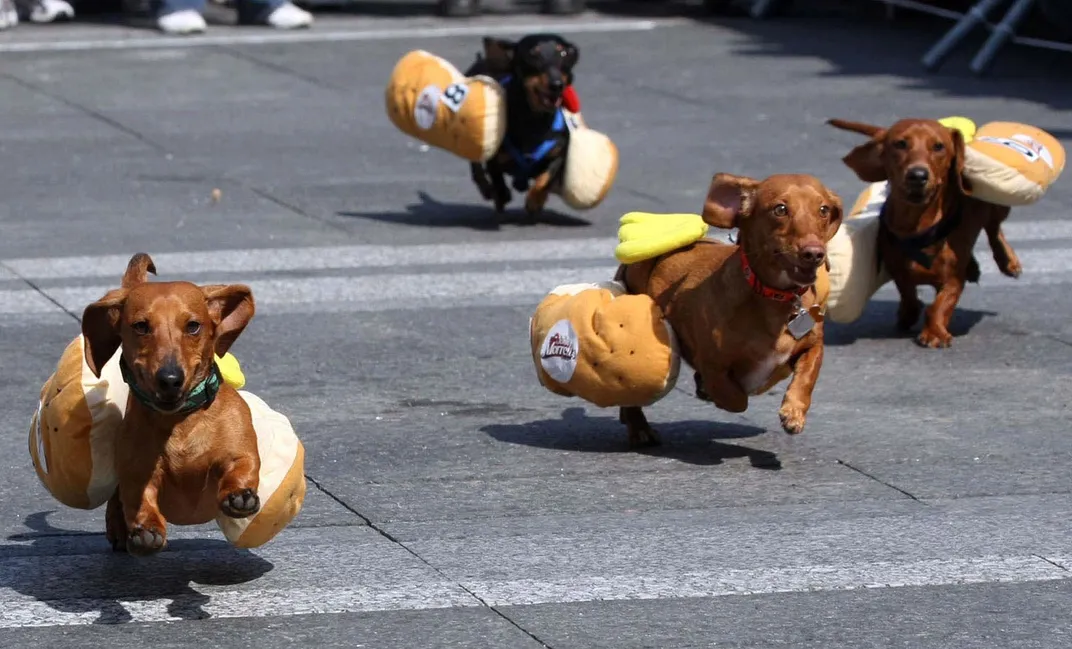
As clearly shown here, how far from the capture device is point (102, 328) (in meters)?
4.81

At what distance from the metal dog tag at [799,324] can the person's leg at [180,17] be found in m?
13.3

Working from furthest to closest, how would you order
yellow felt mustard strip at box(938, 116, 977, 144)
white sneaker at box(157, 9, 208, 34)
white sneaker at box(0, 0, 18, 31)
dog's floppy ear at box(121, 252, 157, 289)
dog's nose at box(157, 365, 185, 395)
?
1. white sneaker at box(0, 0, 18, 31)
2. white sneaker at box(157, 9, 208, 34)
3. yellow felt mustard strip at box(938, 116, 977, 144)
4. dog's floppy ear at box(121, 252, 157, 289)
5. dog's nose at box(157, 365, 185, 395)

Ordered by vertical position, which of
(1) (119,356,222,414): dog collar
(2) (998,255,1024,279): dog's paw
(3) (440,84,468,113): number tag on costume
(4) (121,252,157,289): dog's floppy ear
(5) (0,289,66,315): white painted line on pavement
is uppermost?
(4) (121,252,157,289): dog's floppy ear

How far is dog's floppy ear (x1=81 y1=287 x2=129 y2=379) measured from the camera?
4781 mm

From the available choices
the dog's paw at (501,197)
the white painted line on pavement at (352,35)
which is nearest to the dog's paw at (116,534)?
the dog's paw at (501,197)

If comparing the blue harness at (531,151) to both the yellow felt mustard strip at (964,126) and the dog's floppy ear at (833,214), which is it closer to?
the yellow felt mustard strip at (964,126)

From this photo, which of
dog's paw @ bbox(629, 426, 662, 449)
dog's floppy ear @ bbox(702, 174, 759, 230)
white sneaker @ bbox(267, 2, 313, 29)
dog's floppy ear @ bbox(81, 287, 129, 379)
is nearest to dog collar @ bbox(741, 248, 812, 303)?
dog's floppy ear @ bbox(702, 174, 759, 230)

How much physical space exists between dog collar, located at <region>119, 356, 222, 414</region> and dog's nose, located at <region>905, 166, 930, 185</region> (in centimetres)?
399

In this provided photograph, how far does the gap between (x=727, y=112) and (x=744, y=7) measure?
19.1 feet

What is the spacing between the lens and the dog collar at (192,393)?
186 inches

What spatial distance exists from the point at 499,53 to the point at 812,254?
5.02 m

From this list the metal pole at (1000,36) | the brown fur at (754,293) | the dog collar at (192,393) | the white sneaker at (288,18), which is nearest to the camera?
the dog collar at (192,393)

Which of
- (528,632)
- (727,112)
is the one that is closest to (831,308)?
(528,632)

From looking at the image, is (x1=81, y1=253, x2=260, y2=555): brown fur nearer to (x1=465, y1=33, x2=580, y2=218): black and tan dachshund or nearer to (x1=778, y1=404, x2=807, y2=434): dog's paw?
(x1=778, y1=404, x2=807, y2=434): dog's paw
